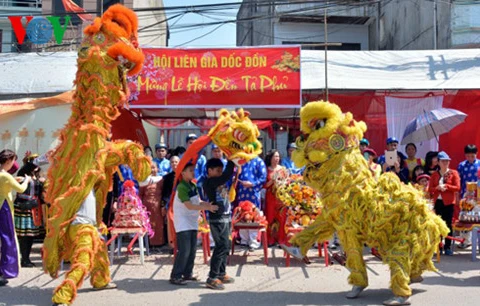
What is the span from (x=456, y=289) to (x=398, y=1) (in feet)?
44.7

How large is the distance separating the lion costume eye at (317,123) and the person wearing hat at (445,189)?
10.4 feet

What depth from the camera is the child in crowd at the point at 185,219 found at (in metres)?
5.29

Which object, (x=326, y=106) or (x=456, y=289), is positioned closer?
(x=326, y=106)

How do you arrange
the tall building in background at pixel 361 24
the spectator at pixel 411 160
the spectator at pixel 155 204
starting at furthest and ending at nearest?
the tall building in background at pixel 361 24
the spectator at pixel 411 160
the spectator at pixel 155 204

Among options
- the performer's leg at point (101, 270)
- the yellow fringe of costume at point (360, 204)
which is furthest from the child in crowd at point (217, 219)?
the performer's leg at point (101, 270)

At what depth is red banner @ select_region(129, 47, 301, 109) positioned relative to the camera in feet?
29.1

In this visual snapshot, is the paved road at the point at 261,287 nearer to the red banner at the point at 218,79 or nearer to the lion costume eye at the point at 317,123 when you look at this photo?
the lion costume eye at the point at 317,123

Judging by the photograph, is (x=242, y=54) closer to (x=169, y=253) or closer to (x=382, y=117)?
(x=382, y=117)

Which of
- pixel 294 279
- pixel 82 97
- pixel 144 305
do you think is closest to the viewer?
pixel 144 305

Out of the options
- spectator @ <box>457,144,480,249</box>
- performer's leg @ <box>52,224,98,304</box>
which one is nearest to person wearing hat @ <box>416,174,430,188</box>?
spectator @ <box>457,144,480,249</box>

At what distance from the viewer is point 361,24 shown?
63.7ft

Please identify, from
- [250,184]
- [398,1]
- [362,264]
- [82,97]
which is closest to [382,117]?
[250,184]

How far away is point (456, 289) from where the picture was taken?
17.3 ft

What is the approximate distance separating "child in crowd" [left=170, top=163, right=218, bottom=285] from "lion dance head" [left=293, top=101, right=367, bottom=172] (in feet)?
3.66
